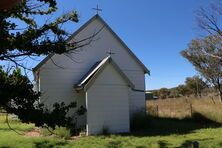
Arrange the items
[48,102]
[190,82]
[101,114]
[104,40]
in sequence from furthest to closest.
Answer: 1. [190,82]
2. [104,40]
3. [48,102]
4. [101,114]

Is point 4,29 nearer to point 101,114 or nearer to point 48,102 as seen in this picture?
point 101,114

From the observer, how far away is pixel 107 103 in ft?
68.6

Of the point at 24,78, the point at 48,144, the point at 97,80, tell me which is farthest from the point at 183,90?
the point at 24,78

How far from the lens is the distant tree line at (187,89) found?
258 feet

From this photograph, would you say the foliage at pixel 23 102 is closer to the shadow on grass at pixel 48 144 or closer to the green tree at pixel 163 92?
the shadow on grass at pixel 48 144

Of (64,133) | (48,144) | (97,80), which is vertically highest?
(97,80)

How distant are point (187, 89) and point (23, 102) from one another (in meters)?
82.8

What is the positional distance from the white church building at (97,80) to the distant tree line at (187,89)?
49.0 meters

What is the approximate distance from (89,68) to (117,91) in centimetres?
331

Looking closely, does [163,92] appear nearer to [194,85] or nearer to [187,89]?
[187,89]

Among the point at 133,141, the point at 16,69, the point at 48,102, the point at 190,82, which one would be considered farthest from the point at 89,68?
the point at 190,82

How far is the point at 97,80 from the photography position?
20.8m

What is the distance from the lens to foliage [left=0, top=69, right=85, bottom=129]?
10227 mm

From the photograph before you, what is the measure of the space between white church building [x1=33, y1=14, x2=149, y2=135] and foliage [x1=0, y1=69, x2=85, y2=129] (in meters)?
7.65
